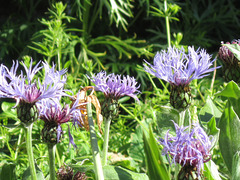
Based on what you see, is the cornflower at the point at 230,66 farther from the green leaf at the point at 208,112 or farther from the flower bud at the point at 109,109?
the flower bud at the point at 109,109

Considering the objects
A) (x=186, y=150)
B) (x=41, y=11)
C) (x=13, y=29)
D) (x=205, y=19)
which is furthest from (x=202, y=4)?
(x=186, y=150)

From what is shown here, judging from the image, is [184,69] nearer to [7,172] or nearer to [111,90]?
[111,90]

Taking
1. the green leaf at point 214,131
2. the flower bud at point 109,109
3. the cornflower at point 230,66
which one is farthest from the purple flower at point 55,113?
the cornflower at point 230,66

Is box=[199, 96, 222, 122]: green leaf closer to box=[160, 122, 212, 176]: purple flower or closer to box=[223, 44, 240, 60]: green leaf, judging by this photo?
box=[223, 44, 240, 60]: green leaf

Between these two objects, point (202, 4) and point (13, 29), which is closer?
point (13, 29)

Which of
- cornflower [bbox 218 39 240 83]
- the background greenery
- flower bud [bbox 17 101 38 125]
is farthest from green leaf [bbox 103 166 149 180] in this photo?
the background greenery

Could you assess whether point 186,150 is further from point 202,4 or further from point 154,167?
point 202,4

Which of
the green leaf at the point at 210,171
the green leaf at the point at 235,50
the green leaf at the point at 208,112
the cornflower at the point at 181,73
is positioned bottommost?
the green leaf at the point at 210,171
